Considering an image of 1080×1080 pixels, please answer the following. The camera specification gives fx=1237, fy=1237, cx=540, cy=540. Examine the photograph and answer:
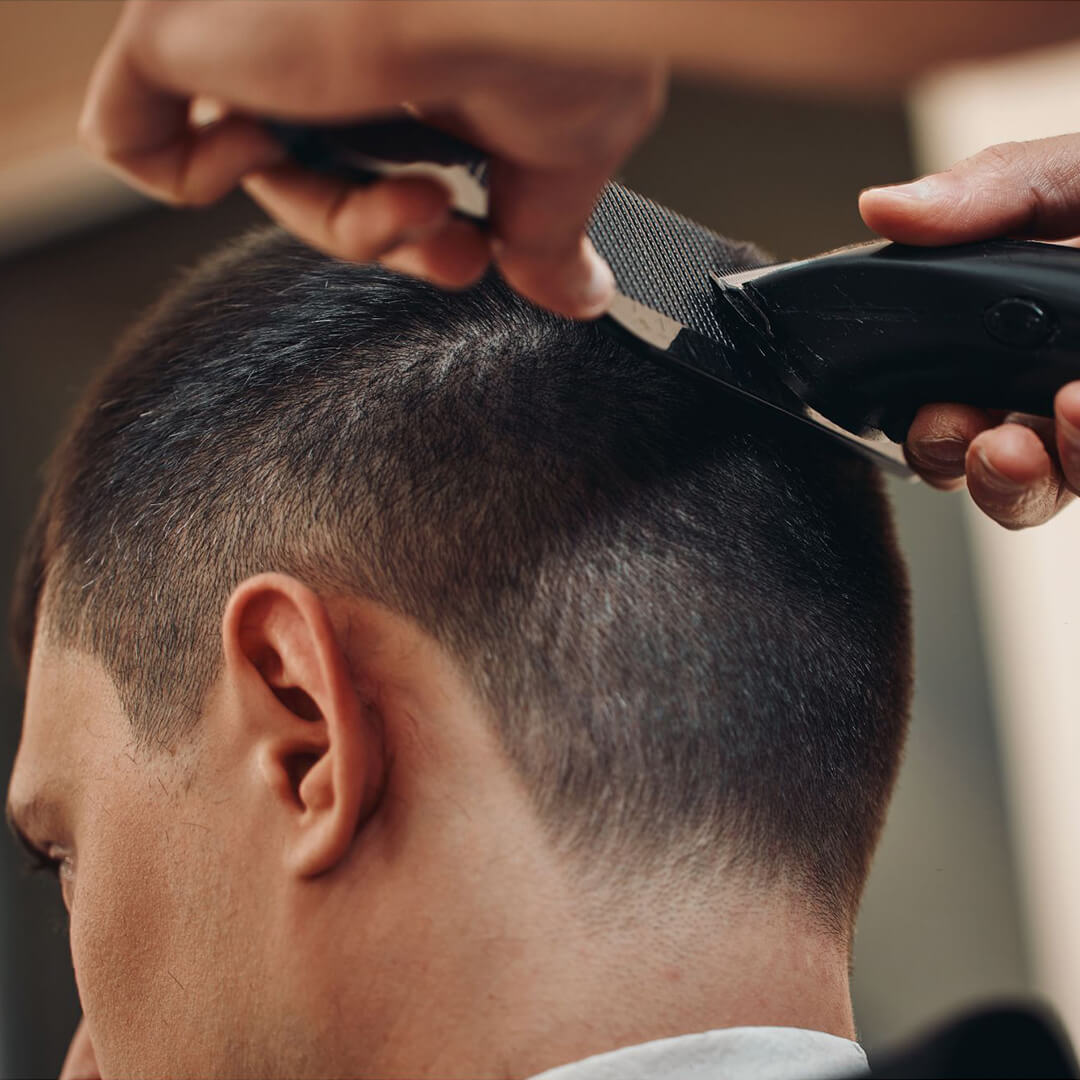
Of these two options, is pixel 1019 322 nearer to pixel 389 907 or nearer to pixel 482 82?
pixel 482 82

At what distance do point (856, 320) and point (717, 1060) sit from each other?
0.41 meters

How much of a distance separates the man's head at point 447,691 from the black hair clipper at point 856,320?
45 millimetres

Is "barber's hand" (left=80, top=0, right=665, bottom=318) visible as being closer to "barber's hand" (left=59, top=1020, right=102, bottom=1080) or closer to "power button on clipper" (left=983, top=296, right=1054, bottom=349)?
"power button on clipper" (left=983, top=296, right=1054, bottom=349)

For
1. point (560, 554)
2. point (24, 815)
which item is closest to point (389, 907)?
point (560, 554)

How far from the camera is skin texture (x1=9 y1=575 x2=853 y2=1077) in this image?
0.66 meters

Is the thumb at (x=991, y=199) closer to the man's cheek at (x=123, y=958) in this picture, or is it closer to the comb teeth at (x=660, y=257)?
the comb teeth at (x=660, y=257)

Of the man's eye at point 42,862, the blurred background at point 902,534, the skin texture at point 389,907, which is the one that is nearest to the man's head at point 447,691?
the skin texture at point 389,907

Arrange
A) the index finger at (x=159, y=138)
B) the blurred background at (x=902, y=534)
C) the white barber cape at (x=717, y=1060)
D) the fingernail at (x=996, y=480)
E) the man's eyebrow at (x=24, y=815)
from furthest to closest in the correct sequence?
the blurred background at (x=902, y=534) → the man's eyebrow at (x=24, y=815) → the fingernail at (x=996, y=480) → the white barber cape at (x=717, y=1060) → the index finger at (x=159, y=138)

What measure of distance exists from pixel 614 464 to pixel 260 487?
22cm

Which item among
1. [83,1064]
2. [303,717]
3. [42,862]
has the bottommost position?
[83,1064]

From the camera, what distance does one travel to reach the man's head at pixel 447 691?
2.20 feet

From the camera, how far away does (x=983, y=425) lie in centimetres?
76

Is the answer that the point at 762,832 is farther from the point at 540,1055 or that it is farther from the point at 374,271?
the point at 374,271

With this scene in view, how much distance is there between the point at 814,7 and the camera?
14.2 inches
